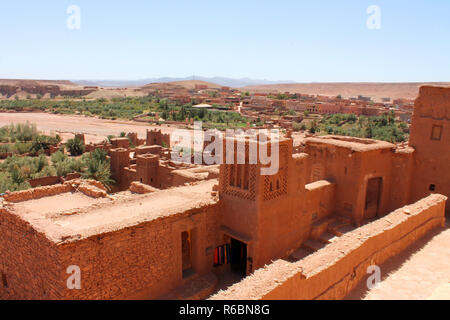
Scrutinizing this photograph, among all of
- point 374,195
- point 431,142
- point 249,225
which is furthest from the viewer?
point 374,195

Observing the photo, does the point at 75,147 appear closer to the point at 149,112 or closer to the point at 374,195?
the point at 374,195

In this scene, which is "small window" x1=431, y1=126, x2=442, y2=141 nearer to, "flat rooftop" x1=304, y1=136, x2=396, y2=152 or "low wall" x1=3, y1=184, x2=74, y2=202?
"flat rooftop" x1=304, y1=136, x2=396, y2=152

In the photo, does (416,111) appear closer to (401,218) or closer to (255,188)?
(401,218)

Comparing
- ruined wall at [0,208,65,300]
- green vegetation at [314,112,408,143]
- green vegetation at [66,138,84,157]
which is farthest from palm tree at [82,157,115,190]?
green vegetation at [314,112,408,143]

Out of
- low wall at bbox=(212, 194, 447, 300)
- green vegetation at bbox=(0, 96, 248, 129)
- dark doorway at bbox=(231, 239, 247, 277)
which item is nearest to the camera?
low wall at bbox=(212, 194, 447, 300)

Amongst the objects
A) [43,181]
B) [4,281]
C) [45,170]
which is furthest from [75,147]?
[4,281]

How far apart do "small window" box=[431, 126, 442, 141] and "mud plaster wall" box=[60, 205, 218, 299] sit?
916 cm

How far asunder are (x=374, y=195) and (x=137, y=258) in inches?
382

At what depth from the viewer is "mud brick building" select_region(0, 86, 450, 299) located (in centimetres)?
740

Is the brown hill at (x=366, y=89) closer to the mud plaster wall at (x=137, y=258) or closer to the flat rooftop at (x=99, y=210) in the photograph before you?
the flat rooftop at (x=99, y=210)

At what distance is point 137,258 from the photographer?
27.3 ft

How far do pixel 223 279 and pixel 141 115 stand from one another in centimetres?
6417

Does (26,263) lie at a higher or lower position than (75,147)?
higher

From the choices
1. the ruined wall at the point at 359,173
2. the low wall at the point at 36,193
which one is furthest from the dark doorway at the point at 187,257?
the ruined wall at the point at 359,173
